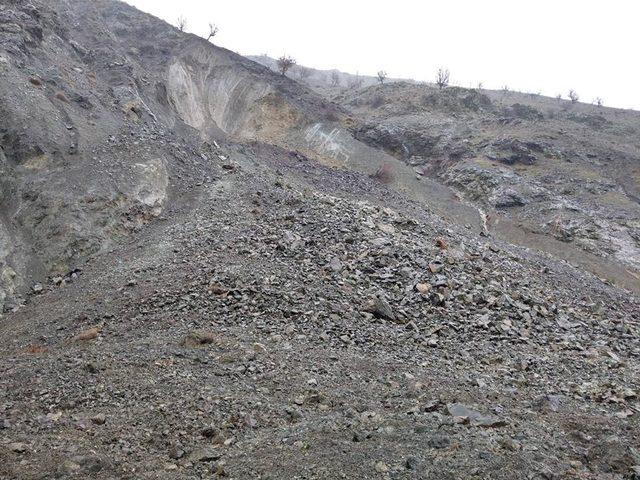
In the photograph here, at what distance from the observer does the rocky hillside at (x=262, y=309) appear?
24.1ft

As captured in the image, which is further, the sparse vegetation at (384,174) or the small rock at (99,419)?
the sparse vegetation at (384,174)

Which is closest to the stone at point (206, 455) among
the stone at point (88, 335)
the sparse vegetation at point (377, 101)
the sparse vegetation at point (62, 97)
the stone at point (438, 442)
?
the stone at point (438, 442)

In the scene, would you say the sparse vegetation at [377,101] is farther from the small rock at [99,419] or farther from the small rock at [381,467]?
the small rock at [381,467]

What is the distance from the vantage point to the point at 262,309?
12289 millimetres

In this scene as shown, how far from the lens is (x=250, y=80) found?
4028 centimetres

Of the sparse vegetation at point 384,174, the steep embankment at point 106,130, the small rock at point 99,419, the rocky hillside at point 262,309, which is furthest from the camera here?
the sparse vegetation at point 384,174

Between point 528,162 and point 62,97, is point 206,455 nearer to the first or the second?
point 62,97

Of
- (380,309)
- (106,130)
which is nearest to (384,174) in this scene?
(106,130)

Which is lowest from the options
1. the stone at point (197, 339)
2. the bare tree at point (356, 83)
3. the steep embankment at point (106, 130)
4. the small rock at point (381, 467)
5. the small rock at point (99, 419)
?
the small rock at point (99, 419)

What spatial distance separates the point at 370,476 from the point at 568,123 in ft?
162

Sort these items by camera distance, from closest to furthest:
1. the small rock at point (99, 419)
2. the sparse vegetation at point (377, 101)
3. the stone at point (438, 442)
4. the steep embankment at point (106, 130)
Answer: the stone at point (438, 442)
the small rock at point (99, 419)
the steep embankment at point (106, 130)
the sparse vegetation at point (377, 101)

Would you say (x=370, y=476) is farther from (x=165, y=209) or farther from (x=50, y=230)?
(x=165, y=209)

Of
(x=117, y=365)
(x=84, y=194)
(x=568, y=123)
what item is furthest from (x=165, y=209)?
(x=568, y=123)

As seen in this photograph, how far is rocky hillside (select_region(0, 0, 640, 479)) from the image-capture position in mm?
7340
